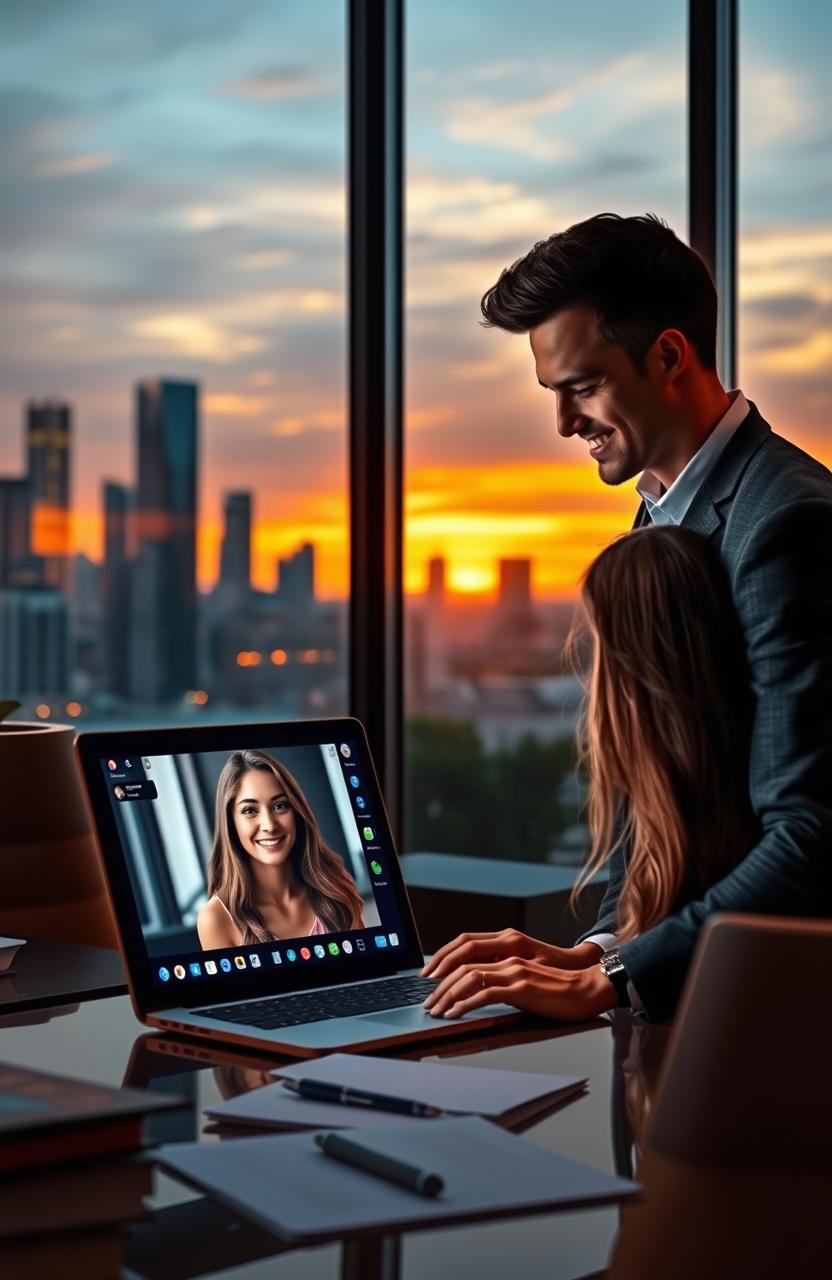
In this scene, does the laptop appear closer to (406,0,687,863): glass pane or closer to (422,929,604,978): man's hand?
(422,929,604,978): man's hand

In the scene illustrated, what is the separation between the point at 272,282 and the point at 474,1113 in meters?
2.91

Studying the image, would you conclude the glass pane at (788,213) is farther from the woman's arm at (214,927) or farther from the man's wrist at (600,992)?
the woman's arm at (214,927)

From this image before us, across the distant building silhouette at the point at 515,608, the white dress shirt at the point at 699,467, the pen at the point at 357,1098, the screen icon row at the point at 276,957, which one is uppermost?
the white dress shirt at the point at 699,467

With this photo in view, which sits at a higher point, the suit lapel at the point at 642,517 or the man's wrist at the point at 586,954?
the suit lapel at the point at 642,517

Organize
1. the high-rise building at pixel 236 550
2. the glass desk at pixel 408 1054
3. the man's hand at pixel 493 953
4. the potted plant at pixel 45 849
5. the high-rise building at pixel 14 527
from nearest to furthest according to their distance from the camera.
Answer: the glass desk at pixel 408 1054 → the man's hand at pixel 493 953 → the potted plant at pixel 45 849 → the high-rise building at pixel 14 527 → the high-rise building at pixel 236 550

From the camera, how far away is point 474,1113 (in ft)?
3.51

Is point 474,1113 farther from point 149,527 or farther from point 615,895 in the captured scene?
point 149,527

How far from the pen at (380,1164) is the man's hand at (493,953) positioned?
0.46 meters

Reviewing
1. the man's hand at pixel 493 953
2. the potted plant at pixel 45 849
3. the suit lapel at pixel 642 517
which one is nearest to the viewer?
the man's hand at pixel 493 953

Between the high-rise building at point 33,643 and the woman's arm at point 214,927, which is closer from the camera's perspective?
the woman's arm at point 214,927

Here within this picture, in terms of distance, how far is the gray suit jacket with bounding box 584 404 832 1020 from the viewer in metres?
1.31

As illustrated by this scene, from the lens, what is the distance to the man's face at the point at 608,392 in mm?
1632

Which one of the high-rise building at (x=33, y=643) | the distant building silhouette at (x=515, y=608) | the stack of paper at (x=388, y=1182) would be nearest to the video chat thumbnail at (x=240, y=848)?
the stack of paper at (x=388, y=1182)

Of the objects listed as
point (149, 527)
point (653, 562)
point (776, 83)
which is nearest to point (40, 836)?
point (653, 562)
